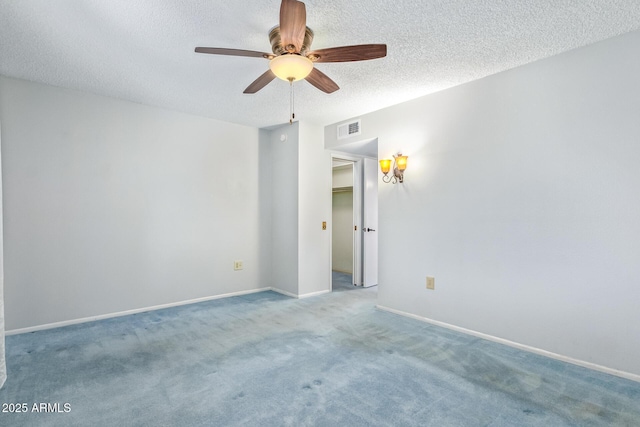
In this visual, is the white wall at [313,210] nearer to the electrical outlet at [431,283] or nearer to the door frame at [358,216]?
the door frame at [358,216]

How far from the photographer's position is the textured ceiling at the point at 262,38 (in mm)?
2062

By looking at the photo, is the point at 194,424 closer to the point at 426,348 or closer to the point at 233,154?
the point at 426,348

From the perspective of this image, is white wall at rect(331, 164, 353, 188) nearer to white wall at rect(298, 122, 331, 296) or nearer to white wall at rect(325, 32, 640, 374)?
white wall at rect(298, 122, 331, 296)

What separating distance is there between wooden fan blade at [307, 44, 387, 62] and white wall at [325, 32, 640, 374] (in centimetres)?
157

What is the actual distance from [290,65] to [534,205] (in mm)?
2285

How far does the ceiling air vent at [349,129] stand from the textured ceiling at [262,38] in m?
0.86

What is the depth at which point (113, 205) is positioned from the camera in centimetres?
371

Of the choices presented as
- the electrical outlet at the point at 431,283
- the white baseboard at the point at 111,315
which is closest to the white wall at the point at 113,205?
the white baseboard at the point at 111,315

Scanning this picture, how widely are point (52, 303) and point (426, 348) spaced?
372 centimetres

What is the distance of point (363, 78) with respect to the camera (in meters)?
3.10

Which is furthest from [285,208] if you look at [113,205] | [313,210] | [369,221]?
[113,205]

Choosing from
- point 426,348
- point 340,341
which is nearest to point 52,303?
point 340,341

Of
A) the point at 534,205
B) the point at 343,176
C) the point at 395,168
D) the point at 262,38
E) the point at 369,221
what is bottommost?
the point at 369,221

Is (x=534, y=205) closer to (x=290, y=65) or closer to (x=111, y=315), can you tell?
(x=290, y=65)
